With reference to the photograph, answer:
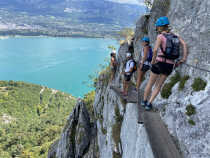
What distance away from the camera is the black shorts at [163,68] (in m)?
4.42

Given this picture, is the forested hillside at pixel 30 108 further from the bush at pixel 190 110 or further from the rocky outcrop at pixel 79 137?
the bush at pixel 190 110

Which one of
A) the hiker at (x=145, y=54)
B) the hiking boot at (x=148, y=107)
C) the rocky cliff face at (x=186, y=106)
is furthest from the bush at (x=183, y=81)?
the hiker at (x=145, y=54)

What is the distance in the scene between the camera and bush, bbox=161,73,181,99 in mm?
4706

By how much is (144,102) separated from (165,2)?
18.8ft

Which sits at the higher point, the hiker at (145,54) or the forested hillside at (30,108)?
the hiker at (145,54)

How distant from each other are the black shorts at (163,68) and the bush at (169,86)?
0.43 meters

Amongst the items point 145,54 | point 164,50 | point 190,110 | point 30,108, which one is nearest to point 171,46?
point 164,50

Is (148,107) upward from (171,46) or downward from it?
downward

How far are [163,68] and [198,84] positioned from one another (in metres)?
1.06

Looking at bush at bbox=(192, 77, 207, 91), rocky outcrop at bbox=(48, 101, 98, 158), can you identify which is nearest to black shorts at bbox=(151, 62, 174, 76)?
bush at bbox=(192, 77, 207, 91)

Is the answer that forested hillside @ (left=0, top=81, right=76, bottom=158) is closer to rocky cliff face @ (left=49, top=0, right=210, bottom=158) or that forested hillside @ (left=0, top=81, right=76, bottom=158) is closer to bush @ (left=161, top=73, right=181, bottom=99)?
rocky cliff face @ (left=49, top=0, right=210, bottom=158)

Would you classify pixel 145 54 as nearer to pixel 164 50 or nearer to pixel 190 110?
pixel 164 50

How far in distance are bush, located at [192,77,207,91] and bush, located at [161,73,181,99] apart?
92 cm

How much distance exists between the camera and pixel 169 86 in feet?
15.7
